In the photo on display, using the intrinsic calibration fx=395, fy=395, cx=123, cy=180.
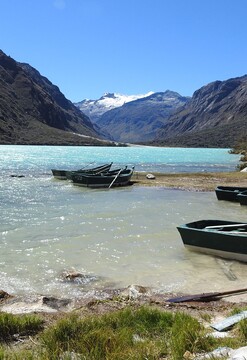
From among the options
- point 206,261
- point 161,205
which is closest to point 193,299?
point 206,261

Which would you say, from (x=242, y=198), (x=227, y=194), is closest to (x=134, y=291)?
(x=242, y=198)

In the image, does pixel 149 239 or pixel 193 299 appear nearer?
pixel 193 299

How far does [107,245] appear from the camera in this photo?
16.7 m

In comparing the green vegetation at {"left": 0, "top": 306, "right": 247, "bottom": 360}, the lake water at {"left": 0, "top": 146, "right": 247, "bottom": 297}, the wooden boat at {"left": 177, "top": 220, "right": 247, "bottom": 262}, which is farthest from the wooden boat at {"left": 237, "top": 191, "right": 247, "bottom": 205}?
the green vegetation at {"left": 0, "top": 306, "right": 247, "bottom": 360}

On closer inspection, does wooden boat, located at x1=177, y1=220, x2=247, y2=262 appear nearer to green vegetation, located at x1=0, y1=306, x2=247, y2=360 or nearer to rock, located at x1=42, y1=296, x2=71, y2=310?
rock, located at x1=42, y1=296, x2=71, y2=310

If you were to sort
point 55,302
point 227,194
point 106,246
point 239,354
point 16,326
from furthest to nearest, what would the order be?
point 227,194, point 106,246, point 55,302, point 16,326, point 239,354

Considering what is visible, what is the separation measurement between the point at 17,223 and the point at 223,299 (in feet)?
44.8

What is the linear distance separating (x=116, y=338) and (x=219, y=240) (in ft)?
30.6

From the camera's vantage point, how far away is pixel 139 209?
26.4 metres

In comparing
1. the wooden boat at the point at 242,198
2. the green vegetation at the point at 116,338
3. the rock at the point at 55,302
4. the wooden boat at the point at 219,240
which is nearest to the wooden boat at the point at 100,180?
the wooden boat at the point at 242,198

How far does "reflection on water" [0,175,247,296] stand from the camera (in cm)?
1223

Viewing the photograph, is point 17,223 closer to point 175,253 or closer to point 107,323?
point 175,253

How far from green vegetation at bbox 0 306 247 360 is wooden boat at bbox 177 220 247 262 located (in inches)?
280

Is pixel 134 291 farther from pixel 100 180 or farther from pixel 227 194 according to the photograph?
pixel 100 180
